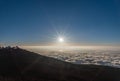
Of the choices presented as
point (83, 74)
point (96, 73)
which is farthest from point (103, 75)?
point (83, 74)

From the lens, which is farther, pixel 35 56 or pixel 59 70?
pixel 35 56

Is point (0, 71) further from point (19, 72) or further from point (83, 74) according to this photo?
point (83, 74)

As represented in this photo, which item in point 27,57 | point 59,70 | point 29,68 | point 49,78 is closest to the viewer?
point 49,78

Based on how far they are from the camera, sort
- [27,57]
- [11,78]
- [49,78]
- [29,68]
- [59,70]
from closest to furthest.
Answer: [11,78]
[49,78]
[29,68]
[59,70]
[27,57]

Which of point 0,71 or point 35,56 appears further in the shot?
point 35,56

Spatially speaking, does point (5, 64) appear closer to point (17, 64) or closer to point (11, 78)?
point (17, 64)

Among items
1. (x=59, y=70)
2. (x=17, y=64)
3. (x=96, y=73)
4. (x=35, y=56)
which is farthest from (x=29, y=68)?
(x=96, y=73)

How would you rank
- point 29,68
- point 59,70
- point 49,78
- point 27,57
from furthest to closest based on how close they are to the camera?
point 27,57, point 59,70, point 29,68, point 49,78

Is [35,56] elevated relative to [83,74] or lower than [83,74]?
elevated

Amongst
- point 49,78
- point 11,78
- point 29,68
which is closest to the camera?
point 11,78
